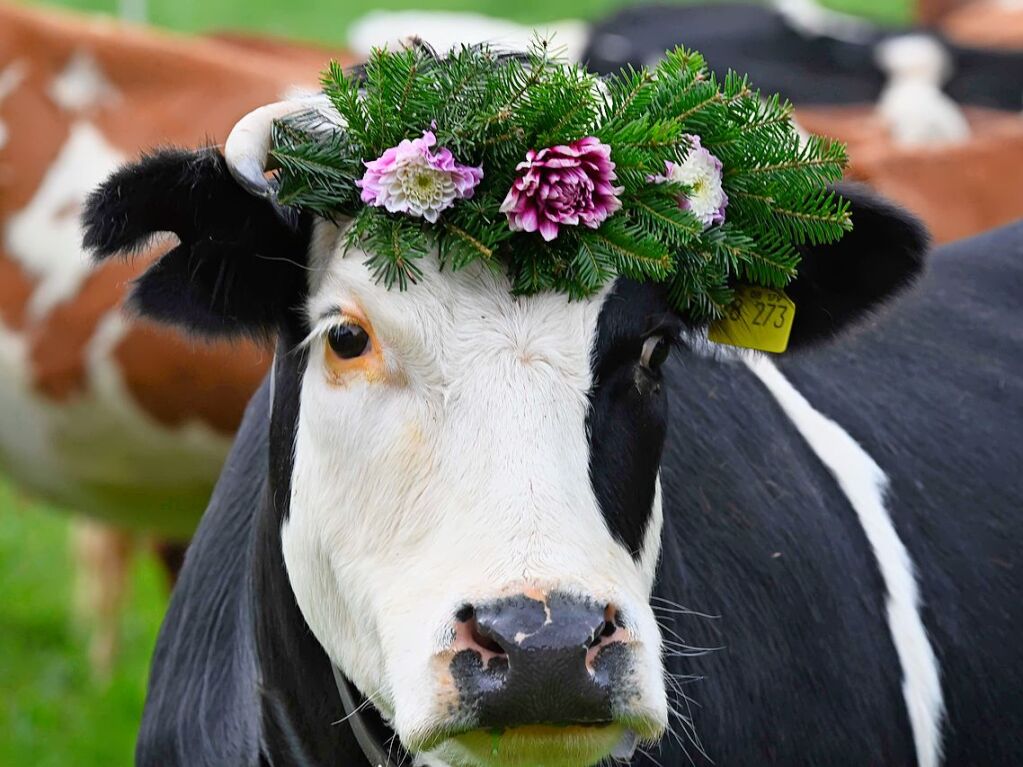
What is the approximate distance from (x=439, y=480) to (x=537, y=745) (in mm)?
408

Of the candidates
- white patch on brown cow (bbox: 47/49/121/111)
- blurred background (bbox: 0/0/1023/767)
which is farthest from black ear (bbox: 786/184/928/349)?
white patch on brown cow (bbox: 47/49/121/111)

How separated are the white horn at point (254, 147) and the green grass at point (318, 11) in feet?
41.6

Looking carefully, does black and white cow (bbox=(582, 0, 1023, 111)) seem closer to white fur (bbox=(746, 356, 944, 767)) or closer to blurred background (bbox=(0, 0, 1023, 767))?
blurred background (bbox=(0, 0, 1023, 767))

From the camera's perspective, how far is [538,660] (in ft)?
7.29

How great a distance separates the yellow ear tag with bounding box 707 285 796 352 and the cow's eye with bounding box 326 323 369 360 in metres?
0.65

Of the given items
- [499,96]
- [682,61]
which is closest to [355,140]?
[499,96]

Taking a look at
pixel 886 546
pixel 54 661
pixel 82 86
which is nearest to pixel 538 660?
pixel 886 546

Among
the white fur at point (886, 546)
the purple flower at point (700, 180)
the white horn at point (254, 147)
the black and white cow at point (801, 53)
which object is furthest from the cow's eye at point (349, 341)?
the black and white cow at point (801, 53)

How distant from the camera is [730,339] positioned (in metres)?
2.95

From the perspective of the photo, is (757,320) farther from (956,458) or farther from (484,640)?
(484,640)

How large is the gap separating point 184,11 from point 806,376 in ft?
44.4

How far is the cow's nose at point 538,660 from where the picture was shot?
87.4 inches

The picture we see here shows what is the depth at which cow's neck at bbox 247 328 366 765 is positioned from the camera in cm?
285

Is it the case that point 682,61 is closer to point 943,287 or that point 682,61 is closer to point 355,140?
point 355,140
